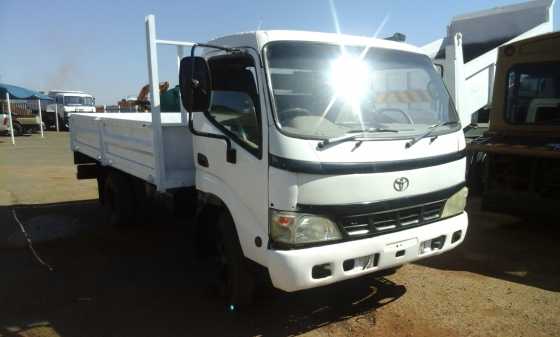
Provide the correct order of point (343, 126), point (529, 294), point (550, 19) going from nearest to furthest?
point (343, 126), point (529, 294), point (550, 19)

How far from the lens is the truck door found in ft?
9.32

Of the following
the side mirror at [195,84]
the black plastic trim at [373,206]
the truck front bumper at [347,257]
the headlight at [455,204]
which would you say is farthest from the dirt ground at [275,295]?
the side mirror at [195,84]

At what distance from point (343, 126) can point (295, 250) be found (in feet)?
3.11

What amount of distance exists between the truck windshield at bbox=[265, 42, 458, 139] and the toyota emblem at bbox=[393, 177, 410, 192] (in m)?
0.32

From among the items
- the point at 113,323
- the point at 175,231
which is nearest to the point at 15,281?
the point at 113,323

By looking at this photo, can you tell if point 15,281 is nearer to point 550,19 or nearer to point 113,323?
point 113,323

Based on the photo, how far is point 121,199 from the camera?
5652 mm

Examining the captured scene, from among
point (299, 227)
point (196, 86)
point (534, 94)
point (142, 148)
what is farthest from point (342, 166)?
point (534, 94)

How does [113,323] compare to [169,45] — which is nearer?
[113,323]

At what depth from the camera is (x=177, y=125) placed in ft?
13.2

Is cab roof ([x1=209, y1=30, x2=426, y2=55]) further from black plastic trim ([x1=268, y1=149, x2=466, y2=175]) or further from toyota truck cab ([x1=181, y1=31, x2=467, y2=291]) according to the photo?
black plastic trim ([x1=268, y1=149, x2=466, y2=175])

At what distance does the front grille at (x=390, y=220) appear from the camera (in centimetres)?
280

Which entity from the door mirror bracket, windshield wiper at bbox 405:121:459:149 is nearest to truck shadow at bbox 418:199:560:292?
windshield wiper at bbox 405:121:459:149

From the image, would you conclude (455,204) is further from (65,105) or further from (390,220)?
(65,105)
